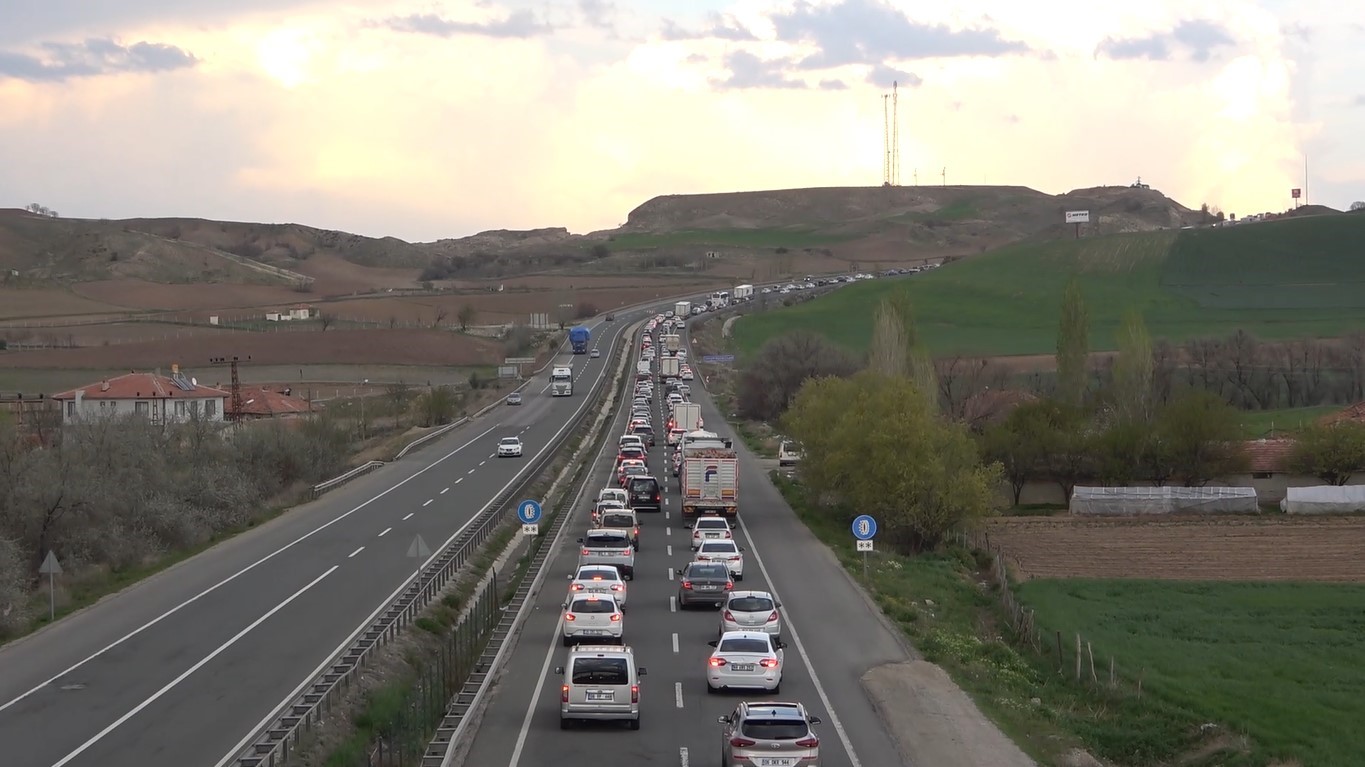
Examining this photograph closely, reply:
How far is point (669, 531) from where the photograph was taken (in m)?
47.2

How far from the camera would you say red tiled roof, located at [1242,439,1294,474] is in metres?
67.2

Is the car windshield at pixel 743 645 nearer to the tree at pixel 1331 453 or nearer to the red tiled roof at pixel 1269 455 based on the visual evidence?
the tree at pixel 1331 453

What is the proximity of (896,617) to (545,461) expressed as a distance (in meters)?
31.9

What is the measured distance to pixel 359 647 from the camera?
1007 inches

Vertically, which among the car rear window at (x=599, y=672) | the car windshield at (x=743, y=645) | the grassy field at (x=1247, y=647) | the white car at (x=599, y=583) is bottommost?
the grassy field at (x=1247, y=647)

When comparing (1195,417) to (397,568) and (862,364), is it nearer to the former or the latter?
(862,364)

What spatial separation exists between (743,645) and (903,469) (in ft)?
80.1

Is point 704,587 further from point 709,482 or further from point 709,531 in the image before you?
point 709,482

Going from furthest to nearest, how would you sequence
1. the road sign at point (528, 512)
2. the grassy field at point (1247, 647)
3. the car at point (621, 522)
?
the car at point (621, 522)
the road sign at point (528, 512)
the grassy field at point (1247, 647)

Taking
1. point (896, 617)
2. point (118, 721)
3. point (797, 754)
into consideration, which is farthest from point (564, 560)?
point (797, 754)

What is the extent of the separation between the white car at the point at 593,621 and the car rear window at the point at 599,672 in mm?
5940

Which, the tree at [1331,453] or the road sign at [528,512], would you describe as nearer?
the road sign at [528,512]

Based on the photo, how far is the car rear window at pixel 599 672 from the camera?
20.9 m

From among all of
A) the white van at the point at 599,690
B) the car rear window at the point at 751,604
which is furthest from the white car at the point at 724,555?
the white van at the point at 599,690
